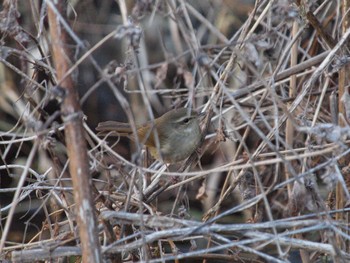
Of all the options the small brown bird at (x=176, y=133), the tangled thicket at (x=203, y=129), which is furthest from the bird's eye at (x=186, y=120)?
the tangled thicket at (x=203, y=129)

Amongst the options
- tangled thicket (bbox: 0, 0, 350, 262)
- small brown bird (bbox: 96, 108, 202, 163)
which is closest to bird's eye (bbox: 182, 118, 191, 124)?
small brown bird (bbox: 96, 108, 202, 163)

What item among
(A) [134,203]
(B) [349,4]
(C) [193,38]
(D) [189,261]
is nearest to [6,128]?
(D) [189,261]

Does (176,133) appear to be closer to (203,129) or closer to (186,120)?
(186,120)

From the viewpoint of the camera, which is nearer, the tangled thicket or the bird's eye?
the tangled thicket

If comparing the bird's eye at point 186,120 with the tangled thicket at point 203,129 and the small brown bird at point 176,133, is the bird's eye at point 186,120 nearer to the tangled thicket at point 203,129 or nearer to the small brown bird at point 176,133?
the small brown bird at point 176,133

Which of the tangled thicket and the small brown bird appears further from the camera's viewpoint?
the small brown bird

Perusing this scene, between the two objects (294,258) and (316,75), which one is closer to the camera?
(316,75)

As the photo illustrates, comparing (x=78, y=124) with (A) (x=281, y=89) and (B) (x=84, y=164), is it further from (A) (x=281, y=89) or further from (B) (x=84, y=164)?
(A) (x=281, y=89)

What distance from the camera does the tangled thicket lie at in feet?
7.17

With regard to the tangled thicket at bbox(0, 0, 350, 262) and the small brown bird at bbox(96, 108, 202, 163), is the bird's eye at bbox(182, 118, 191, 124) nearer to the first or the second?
the small brown bird at bbox(96, 108, 202, 163)

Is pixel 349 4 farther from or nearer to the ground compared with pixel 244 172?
farther from the ground

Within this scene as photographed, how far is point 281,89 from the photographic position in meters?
3.51

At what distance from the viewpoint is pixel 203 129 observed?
10.5 feet

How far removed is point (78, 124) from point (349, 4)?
1.62 m
